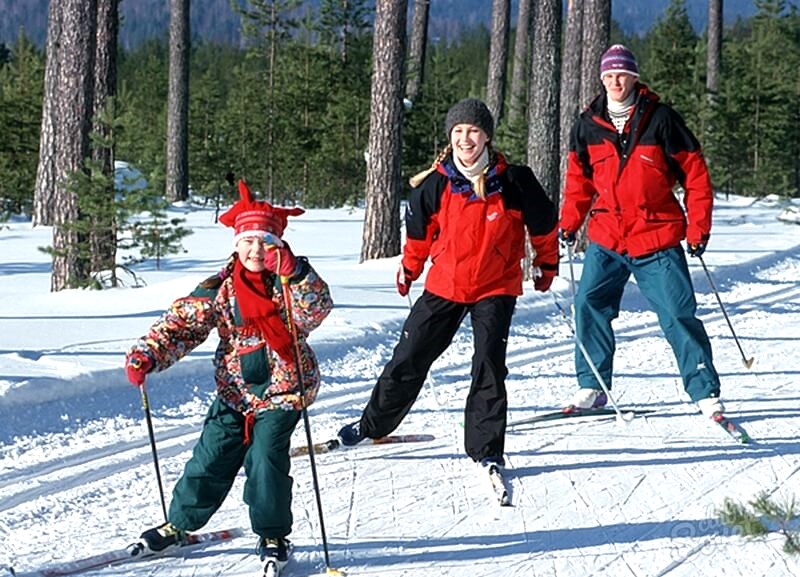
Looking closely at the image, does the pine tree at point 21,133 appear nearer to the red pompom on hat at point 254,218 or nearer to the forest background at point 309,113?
the forest background at point 309,113

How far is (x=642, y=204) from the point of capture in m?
6.38

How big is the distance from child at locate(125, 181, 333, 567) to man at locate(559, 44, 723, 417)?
2.70m

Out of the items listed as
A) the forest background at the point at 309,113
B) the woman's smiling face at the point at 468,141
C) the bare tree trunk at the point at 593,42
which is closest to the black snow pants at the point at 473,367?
the woman's smiling face at the point at 468,141

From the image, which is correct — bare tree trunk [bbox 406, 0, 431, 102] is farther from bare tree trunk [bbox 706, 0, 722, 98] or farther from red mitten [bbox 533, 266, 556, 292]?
red mitten [bbox 533, 266, 556, 292]

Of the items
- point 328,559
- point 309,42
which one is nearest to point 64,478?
point 328,559

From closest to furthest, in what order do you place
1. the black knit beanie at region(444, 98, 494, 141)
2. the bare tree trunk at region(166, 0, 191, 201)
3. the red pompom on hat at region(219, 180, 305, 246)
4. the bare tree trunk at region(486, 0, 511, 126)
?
the red pompom on hat at region(219, 180, 305, 246)
the black knit beanie at region(444, 98, 494, 141)
the bare tree trunk at region(166, 0, 191, 201)
the bare tree trunk at region(486, 0, 511, 126)

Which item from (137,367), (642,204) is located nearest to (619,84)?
(642,204)

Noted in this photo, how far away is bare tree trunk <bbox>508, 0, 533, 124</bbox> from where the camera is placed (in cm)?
2430

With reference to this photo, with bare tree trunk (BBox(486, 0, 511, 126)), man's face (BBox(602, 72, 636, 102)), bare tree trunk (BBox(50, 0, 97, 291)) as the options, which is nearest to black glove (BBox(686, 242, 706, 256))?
man's face (BBox(602, 72, 636, 102))

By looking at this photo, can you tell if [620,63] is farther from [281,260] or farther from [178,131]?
[178,131]

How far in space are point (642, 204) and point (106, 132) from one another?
633 cm

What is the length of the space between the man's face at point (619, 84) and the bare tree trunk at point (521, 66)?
16977 millimetres

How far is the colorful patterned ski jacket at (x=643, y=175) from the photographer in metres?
6.28

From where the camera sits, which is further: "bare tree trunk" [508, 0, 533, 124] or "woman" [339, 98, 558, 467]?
"bare tree trunk" [508, 0, 533, 124]
